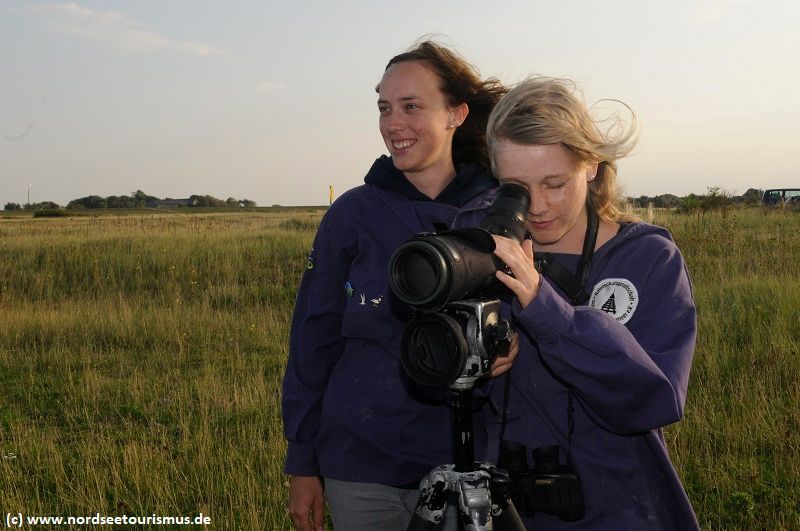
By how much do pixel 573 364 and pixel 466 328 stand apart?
9.5 inches

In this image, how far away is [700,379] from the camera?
541cm

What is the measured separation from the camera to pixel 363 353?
2.26m

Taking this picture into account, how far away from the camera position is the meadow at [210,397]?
3.96m

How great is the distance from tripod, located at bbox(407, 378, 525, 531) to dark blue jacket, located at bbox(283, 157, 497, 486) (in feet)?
1.62

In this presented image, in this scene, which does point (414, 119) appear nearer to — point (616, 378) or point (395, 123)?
point (395, 123)

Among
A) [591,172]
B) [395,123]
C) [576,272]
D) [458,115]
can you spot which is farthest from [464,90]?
[576,272]

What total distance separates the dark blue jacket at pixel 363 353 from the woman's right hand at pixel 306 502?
0.16 ft

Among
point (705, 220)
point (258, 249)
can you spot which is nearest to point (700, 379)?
point (258, 249)

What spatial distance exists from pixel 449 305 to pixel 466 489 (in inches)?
15.8

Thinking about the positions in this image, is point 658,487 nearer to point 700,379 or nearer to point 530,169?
point 530,169

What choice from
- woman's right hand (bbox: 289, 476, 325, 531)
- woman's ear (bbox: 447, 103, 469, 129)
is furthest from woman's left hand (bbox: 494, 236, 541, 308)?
woman's right hand (bbox: 289, 476, 325, 531)

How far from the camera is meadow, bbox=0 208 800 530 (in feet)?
13.0

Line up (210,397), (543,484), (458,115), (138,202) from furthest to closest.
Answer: (138,202) → (210,397) → (458,115) → (543,484)

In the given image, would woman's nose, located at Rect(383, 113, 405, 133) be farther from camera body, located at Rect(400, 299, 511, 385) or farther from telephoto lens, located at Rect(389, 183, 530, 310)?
camera body, located at Rect(400, 299, 511, 385)
